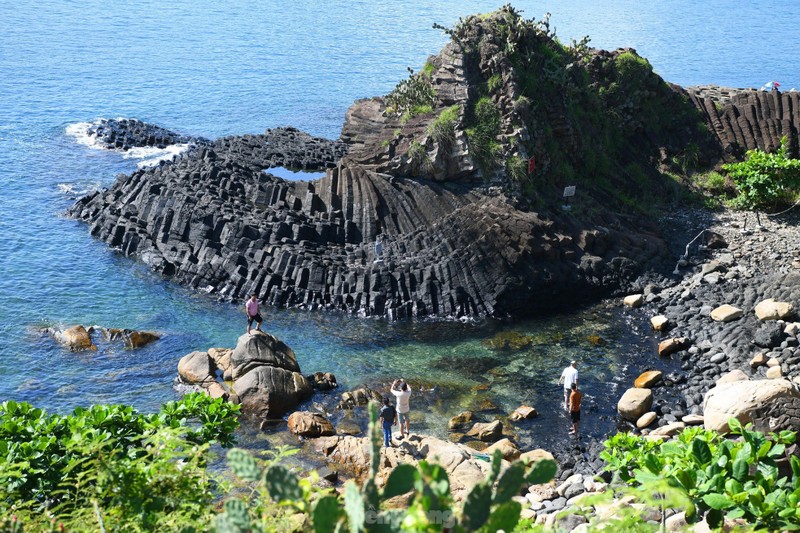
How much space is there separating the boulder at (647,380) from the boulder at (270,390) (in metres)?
9.61

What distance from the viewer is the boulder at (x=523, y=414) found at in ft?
81.5

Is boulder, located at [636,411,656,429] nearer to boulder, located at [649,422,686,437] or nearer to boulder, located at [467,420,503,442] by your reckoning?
boulder, located at [649,422,686,437]

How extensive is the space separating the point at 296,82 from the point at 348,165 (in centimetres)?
3511

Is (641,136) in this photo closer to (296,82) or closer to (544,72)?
(544,72)

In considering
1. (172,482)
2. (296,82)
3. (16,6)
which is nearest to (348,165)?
(172,482)

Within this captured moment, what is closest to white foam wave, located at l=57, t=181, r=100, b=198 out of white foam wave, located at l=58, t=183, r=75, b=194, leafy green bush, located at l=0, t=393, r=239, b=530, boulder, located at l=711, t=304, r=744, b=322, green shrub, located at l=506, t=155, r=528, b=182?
white foam wave, located at l=58, t=183, r=75, b=194

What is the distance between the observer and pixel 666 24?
A: 9650cm

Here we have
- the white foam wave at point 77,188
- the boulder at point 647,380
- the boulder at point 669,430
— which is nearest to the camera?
the boulder at point 669,430

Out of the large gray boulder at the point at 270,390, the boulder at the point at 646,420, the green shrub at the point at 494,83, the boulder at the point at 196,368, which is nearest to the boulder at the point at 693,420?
the boulder at the point at 646,420

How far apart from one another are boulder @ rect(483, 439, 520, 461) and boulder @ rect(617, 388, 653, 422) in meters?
3.70

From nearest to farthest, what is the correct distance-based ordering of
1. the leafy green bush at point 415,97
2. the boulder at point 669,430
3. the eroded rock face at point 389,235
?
the boulder at point 669,430, the eroded rock face at point 389,235, the leafy green bush at point 415,97

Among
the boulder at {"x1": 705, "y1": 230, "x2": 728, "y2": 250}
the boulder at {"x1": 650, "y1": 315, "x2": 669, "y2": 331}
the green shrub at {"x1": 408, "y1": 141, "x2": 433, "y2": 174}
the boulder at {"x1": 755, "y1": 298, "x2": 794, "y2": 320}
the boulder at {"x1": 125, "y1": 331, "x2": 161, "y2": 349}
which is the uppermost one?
the green shrub at {"x1": 408, "y1": 141, "x2": 433, "y2": 174}

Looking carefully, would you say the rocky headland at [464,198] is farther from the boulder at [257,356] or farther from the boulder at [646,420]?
the boulder at [646,420]

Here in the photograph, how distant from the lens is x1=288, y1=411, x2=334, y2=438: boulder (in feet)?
Answer: 77.9
